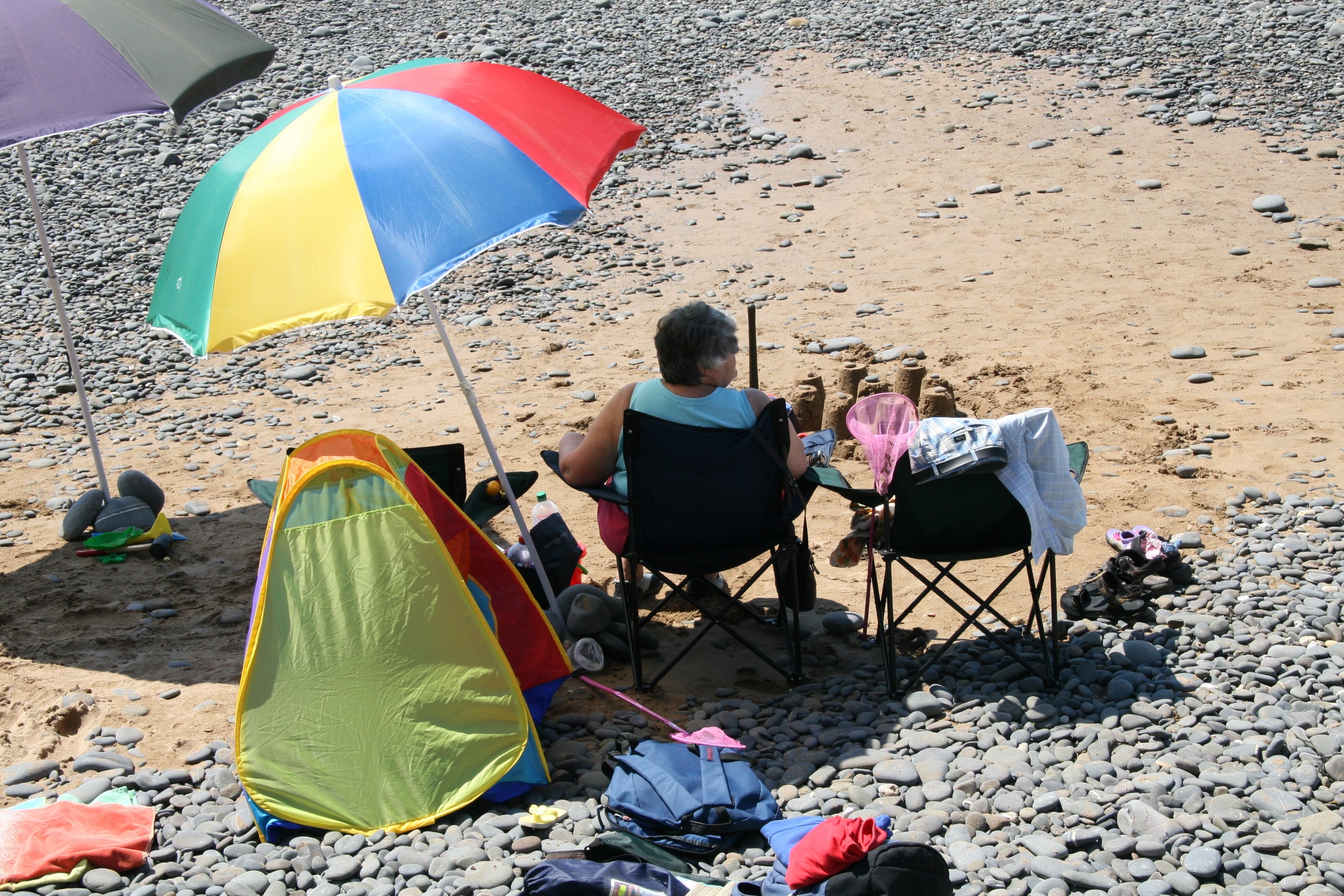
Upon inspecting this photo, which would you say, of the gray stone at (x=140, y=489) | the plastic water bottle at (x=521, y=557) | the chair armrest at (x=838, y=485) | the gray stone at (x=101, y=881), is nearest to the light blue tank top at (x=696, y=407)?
the chair armrest at (x=838, y=485)

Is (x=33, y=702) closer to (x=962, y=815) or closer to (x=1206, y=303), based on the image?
(x=962, y=815)

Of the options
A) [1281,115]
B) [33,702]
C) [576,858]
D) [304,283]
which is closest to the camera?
[576,858]

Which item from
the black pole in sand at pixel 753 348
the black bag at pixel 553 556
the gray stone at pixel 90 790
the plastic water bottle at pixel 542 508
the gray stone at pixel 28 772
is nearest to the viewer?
the gray stone at pixel 90 790

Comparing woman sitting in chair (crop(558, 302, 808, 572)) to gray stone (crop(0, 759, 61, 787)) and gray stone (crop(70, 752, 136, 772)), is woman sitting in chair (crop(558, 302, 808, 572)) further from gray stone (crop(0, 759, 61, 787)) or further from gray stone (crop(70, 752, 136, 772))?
gray stone (crop(0, 759, 61, 787))

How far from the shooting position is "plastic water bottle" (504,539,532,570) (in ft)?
16.5

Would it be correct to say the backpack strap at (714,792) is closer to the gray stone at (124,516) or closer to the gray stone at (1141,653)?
the gray stone at (1141,653)

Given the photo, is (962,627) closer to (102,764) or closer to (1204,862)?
(1204,862)

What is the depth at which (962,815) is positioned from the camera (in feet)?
11.0

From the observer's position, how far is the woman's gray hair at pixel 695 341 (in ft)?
13.9

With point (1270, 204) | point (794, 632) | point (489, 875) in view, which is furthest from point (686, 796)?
point (1270, 204)

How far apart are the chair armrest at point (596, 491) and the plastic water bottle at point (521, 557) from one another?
1.66ft

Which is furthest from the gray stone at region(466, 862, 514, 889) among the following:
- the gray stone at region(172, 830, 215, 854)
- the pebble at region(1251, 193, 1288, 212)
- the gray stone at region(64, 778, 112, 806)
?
the pebble at region(1251, 193, 1288, 212)

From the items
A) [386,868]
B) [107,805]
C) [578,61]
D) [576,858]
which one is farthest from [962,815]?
[578,61]

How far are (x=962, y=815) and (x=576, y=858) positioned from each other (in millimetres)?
1115
